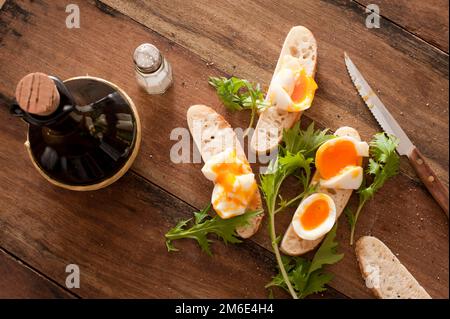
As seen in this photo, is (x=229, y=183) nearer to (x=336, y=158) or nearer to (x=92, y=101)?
(x=336, y=158)

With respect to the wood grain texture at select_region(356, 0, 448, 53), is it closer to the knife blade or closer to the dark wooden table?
the dark wooden table

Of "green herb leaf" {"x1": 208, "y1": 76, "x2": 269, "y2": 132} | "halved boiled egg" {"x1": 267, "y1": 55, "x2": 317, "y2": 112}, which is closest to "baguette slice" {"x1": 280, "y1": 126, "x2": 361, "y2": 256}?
"halved boiled egg" {"x1": 267, "y1": 55, "x2": 317, "y2": 112}

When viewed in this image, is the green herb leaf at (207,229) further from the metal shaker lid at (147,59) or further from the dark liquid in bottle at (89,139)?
the metal shaker lid at (147,59)

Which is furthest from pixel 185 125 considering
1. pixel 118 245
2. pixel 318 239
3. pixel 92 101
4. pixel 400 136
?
pixel 400 136

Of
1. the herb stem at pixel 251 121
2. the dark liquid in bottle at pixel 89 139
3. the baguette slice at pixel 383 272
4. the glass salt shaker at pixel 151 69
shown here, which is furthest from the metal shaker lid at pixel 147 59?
the baguette slice at pixel 383 272
